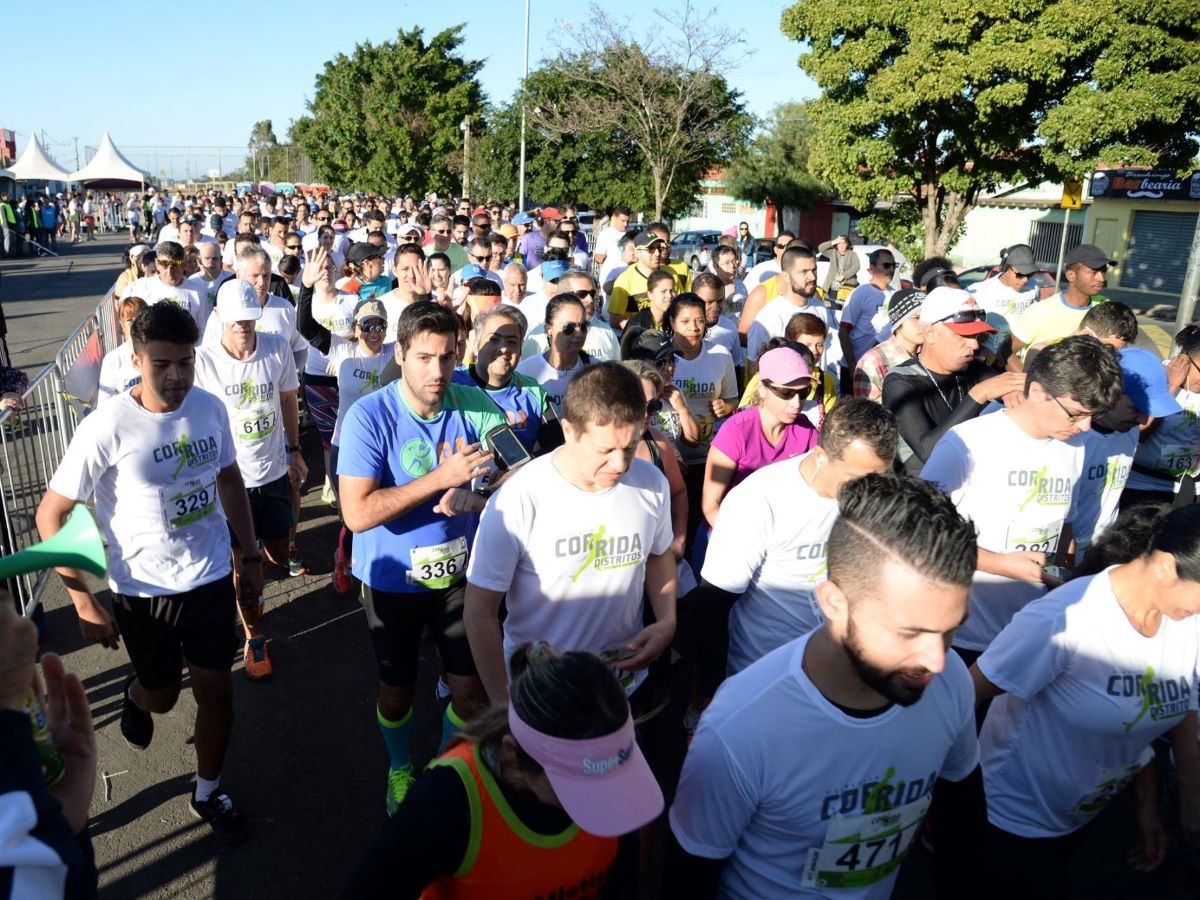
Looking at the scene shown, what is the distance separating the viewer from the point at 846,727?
1.91m

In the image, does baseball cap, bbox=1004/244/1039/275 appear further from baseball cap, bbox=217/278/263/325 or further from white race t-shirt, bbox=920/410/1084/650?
baseball cap, bbox=217/278/263/325

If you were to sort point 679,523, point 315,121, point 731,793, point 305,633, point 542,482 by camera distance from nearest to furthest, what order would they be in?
point 731,793, point 542,482, point 679,523, point 305,633, point 315,121

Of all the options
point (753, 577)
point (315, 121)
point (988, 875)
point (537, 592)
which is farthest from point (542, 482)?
point (315, 121)

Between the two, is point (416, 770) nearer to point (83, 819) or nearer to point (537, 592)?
point (537, 592)

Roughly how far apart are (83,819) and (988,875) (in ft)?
7.73

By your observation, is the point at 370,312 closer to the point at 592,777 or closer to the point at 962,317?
the point at 962,317

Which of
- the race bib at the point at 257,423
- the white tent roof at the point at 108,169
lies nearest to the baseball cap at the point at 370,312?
the race bib at the point at 257,423

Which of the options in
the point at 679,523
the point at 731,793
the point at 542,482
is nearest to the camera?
the point at 731,793

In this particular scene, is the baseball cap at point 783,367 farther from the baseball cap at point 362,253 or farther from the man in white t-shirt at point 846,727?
the baseball cap at point 362,253

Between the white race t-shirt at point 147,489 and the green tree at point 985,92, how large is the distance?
664 inches

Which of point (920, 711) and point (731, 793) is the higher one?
point (920, 711)

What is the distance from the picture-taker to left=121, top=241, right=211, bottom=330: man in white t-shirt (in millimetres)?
8062

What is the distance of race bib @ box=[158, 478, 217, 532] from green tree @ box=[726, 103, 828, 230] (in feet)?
138

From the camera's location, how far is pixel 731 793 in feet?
6.33
